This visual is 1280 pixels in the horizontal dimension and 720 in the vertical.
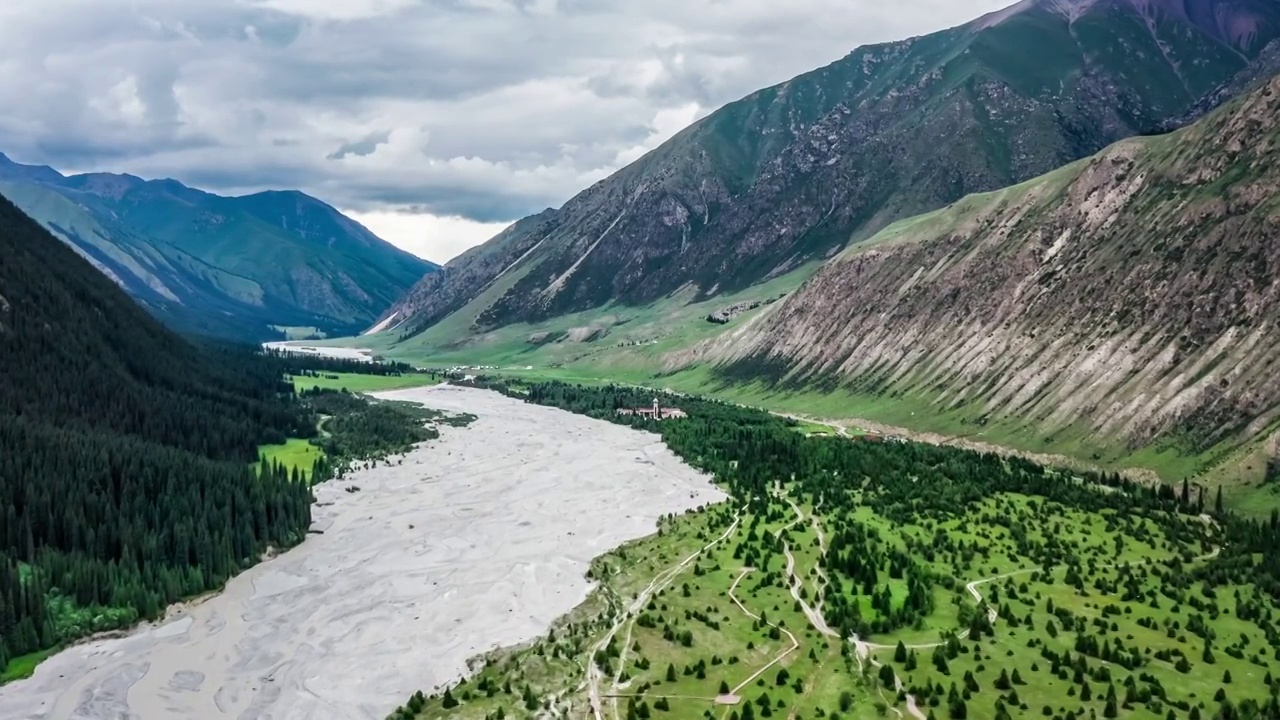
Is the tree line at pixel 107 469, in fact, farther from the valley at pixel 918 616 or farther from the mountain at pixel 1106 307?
the mountain at pixel 1106 307

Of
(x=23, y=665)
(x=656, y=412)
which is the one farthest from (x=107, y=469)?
(x=656, y=412)

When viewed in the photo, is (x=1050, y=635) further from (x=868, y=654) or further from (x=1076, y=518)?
(x=1076, y=518)

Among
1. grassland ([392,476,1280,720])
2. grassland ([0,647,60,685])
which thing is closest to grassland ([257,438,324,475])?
grassland ([0,647,60,685])

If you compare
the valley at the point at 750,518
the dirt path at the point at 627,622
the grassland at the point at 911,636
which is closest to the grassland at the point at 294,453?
the valley at the point at 750,518

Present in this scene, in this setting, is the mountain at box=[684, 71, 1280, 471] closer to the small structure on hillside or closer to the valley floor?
the small structure on hillside

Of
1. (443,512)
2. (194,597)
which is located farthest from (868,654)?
(443,512)
